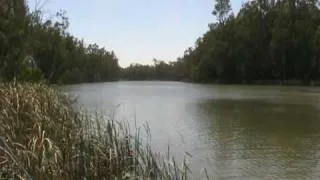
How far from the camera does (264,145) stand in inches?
584

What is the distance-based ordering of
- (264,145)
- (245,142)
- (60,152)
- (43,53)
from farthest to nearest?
(43,53) < (245,142) < (264,145) < (60,152)

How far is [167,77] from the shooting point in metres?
172

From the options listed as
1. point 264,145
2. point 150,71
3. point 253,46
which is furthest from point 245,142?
point 150,71

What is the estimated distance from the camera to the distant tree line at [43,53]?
21.0m

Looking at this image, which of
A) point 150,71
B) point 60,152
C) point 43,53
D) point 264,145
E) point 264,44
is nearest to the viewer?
point 60,152

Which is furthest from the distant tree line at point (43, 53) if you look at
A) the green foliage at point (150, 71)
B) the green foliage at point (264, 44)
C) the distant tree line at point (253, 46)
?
the green foliage at point (264, 44)

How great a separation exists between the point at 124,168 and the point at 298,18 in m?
76.6

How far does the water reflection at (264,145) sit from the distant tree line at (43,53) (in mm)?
7005

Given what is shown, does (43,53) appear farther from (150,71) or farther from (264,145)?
(150,71)

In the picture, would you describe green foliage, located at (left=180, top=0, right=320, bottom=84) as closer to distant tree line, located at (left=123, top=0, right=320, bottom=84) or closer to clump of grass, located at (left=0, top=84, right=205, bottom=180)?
distant tree line, located at (left=123, top=0, right=320, bottom=84)

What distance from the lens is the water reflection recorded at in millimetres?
11016

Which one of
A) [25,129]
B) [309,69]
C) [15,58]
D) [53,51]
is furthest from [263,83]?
[25,129]

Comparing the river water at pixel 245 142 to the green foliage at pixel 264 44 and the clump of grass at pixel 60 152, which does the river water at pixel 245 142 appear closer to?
the clump of grass at pixel 60 152

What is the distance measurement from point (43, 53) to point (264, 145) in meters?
53.2
